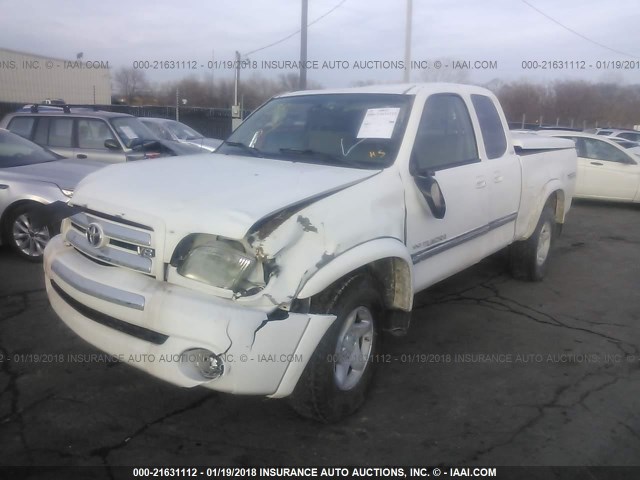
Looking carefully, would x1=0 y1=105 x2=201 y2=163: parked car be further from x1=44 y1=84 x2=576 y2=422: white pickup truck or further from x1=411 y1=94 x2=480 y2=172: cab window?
x1=411 y1=94 x2=480 y2=172: cab window

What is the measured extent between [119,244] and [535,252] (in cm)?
441

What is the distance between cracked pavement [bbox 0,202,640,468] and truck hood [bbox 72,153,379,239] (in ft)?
→ 3.83

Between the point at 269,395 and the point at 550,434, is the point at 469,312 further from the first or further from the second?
the point at 269,395

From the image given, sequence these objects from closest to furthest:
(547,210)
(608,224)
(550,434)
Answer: (550,434) → (547,210) → (608,224)

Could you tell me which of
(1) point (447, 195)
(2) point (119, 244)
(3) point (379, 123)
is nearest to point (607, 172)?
(1) point (447, 195)

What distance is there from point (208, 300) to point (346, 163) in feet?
4.97

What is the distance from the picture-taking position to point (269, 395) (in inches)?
109

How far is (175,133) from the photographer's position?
13.6 m

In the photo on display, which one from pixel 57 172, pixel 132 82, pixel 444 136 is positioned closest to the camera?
pixel 444 136

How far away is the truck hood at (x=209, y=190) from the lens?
2750 mm

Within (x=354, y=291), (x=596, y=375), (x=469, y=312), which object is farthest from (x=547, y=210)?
(x=354, y=291)

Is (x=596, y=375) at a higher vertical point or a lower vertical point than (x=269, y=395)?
lower

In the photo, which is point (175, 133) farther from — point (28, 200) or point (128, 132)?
point (28, 200)

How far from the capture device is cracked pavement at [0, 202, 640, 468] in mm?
2977
